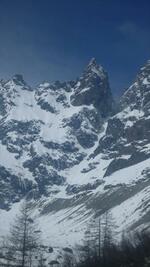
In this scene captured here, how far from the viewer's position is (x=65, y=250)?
19512cm

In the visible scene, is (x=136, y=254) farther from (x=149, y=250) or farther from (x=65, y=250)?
(x=65, y=250)

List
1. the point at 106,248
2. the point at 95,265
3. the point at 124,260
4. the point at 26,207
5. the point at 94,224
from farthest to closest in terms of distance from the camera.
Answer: the point at 94,224 < the point at 106,248 < the point at 26,207 < the point at 95,265 < the point at 124,260

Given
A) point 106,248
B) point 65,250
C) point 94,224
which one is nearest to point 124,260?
point 106,248

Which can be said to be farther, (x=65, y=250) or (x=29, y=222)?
(x=65, y=250)

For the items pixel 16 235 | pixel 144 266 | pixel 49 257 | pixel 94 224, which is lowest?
pixel 144 266

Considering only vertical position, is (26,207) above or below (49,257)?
below

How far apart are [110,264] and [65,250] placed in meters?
142

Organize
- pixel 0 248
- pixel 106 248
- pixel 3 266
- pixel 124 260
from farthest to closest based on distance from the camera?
pixel 0 248, pixel 3 266, pixel 106 248, pixel 124 260

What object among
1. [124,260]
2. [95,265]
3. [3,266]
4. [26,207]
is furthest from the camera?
[3,266]

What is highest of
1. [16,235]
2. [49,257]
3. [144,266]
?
[49,257]

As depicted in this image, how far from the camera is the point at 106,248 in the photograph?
80.7 m

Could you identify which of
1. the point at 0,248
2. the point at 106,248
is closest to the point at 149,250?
the point at 106,248

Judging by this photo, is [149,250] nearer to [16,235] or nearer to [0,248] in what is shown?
[16,235]

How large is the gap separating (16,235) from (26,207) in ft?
14.8
